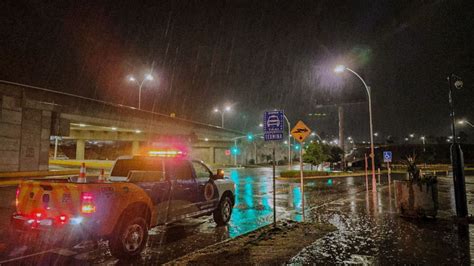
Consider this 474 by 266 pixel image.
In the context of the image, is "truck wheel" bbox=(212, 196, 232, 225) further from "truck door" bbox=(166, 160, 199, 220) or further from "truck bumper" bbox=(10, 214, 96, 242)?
"truck bumper" bbox=(10, 214, 96, 242)

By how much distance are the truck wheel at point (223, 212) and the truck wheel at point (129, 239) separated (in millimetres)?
2770

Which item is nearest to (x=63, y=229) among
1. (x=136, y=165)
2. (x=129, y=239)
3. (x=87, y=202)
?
(x=87, y=202)

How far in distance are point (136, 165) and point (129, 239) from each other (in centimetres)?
199

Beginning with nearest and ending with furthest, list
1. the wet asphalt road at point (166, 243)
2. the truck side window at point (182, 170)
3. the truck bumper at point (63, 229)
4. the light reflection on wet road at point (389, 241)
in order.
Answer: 1. the truck bumper at point (63, 229)
2. the light reflection on wet road at point (389, 241)
3. the wet asphalt road at point (166, 243)
4. the truck side window at point (182, 170)

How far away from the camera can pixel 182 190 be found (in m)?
7.36

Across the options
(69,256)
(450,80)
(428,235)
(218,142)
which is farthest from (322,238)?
(218,142)

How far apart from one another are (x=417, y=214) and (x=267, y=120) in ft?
16.7

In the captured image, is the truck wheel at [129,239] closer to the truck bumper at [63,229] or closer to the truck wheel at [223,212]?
the truck bumper at [63,229]

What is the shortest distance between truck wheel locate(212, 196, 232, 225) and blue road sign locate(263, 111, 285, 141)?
2208 mm

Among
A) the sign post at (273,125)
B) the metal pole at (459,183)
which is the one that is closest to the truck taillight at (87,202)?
the sign post at (273,125)

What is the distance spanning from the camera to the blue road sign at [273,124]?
8.16 metres

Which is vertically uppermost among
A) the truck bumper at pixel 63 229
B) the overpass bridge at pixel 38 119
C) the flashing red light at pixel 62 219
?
the overpass bridge at pixel 38 119

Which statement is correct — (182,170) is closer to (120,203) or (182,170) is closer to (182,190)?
(182,190)

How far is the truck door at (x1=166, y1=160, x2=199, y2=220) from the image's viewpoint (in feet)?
23.3
